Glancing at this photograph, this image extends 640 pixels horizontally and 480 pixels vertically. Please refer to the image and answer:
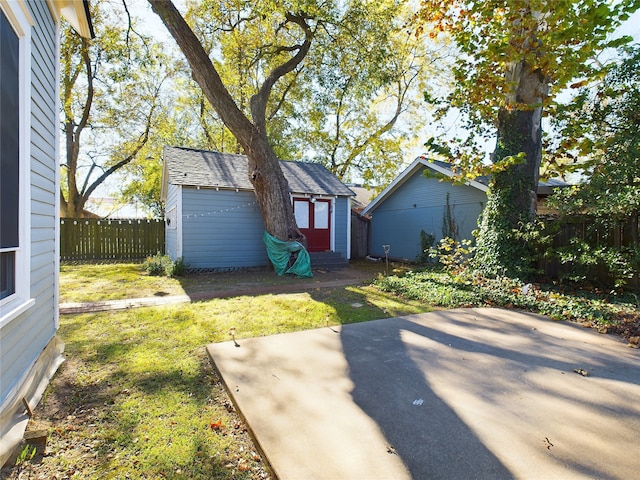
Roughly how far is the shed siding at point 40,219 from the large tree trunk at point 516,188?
7603 millimetres

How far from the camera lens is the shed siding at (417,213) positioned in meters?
11.1

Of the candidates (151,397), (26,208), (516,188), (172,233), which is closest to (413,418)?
(151,397)

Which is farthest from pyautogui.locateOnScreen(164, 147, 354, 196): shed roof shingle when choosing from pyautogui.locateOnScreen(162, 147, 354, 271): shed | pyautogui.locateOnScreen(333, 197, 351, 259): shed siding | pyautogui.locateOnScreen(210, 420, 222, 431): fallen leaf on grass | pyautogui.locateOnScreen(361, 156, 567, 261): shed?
pyautogui.locateOnScreen(210, 420, 222, 431): fallen leaf on grass

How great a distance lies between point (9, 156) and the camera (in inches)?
92.5

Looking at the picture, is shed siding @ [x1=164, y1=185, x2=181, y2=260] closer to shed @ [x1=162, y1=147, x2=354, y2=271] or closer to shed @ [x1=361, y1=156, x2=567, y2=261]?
shed @ [x1=162, y1=147, x2=354, y2=271]

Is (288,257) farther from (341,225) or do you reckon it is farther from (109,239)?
(109,239)

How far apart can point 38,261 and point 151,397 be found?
5.77 feet

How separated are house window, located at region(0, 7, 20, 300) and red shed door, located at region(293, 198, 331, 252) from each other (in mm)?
9376

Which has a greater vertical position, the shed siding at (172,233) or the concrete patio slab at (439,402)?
the shed siding at (172,233)

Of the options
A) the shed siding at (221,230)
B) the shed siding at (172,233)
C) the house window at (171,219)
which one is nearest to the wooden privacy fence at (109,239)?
the shed siding at (172,233)

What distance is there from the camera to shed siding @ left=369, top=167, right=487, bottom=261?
11086 mm

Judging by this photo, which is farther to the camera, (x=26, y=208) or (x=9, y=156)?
(x=26, y=208)

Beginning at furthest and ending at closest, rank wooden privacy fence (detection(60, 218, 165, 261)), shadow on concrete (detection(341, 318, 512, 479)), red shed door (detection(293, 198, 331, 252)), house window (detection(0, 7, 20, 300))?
wooden privacy fence (detection(60, 218, 165, 261))
red shed door (detection(293, 198, 331, 252))
house window (detection(0, 7, 20, 300))
shadow on concrete (detection(341, 318, 512, 479))

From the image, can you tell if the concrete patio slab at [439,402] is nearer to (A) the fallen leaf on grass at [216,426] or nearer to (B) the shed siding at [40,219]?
(A) the fallen leaf on grass at [216,426]
